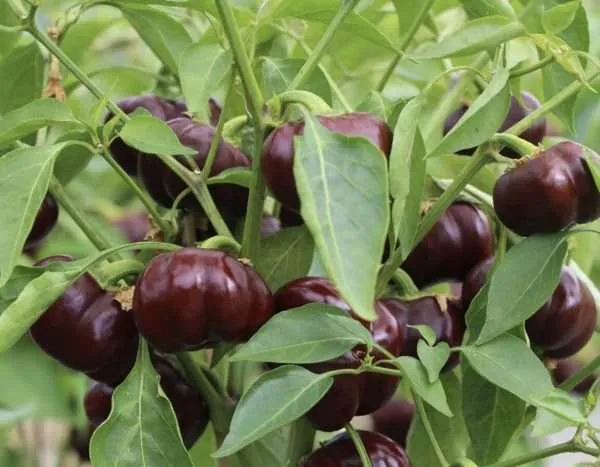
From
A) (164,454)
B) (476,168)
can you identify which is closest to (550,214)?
(476,168)

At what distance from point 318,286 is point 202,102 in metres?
0.13

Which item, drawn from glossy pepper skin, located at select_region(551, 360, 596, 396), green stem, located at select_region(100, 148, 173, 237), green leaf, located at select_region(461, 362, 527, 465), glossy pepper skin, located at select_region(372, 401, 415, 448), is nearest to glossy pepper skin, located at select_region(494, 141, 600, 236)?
green leaf, located at select_region(461, 362, 527, 465)

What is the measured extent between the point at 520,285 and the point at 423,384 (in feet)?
0.28

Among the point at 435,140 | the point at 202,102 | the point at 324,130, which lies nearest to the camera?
the point at 324,130

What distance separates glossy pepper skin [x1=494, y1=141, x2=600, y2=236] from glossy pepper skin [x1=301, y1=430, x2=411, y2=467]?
0.51 ft

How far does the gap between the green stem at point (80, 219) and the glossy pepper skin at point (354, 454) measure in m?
0.19

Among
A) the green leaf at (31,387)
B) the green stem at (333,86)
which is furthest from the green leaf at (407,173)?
the green leaf at (31,387)

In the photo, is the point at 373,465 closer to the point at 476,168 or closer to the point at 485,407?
the point at 485,407

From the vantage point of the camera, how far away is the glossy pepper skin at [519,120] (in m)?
0.80

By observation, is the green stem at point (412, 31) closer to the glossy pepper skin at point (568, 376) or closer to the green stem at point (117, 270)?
the green stem at point (117, 270)

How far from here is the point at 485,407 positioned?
2.45 ft

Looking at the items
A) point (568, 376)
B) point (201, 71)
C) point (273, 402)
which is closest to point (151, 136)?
point (201, 71)

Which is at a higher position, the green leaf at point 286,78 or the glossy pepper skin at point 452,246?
the green leaf at point 286,78

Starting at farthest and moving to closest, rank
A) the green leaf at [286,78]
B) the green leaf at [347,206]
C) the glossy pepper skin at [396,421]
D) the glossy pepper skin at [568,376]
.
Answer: the glossy pepper skin at [568,376], the glossy pepper skin at [396,421], the green leaf at [286,78], the green leaf at [347,206]
